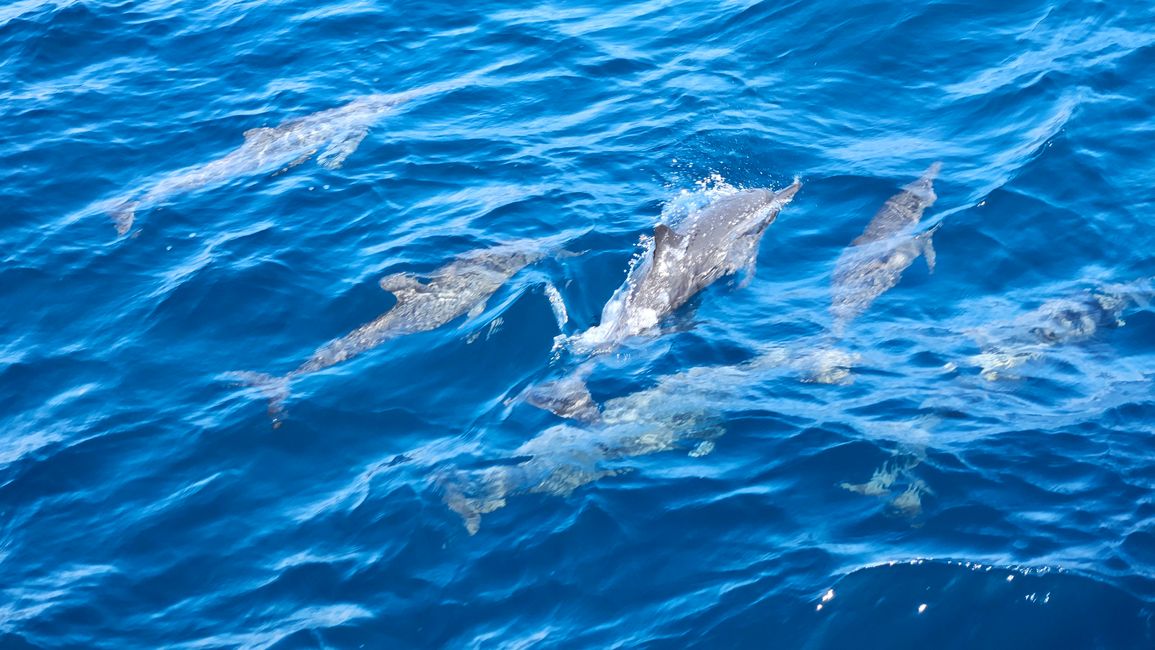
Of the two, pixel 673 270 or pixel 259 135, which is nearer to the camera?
pixel 673 270

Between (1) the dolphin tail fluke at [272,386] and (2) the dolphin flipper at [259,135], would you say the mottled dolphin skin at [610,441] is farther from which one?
(2) the dolphin flipper at [259,135]

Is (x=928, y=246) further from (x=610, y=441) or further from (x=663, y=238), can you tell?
(x=610, y=441)

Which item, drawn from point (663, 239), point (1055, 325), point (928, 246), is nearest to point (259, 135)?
point (663, 239)

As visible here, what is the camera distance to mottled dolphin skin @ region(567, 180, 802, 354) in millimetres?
11438

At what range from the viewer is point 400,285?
12422 mm

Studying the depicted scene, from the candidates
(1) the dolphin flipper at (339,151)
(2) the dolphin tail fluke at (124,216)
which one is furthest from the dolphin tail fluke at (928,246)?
(2) the dolphin tail fluke at (124,216)

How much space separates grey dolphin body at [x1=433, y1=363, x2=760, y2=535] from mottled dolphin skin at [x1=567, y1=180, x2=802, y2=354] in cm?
109

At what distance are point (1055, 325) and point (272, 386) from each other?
7641 millimetres

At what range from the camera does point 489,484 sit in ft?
31.2

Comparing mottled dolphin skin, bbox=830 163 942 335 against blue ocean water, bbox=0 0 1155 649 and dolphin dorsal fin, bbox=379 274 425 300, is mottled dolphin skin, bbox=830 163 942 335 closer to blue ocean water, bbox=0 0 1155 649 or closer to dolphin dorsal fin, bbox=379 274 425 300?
blue ocean water, bbox=0 0 1155 649

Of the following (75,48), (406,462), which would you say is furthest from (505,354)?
(75,48)

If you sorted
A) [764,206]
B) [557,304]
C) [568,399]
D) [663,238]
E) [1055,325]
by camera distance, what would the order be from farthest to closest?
[764,206] → [557,304] → [663,238] → [1055,325] → [568,399]

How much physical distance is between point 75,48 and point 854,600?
1627 cm

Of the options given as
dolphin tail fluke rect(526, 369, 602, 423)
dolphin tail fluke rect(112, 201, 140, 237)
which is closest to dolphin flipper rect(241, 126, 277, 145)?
dolphin tail fluke rect(112, 201, 140, 237)
